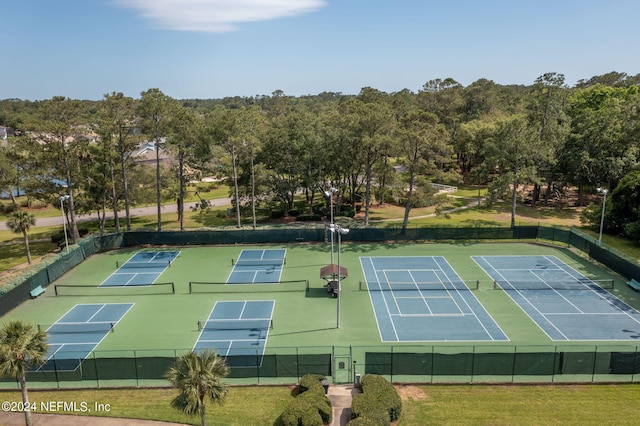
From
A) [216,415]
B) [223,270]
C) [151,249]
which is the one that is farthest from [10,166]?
[216,415]

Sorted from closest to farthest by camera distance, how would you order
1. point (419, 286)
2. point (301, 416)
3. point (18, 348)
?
point (18, 348) < point (301, 416) < point (419, 286)

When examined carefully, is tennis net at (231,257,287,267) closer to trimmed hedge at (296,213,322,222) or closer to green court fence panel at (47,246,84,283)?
green court fence panel at (47,246,84,283)

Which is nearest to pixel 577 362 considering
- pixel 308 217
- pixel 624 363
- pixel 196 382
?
pixel 624 363

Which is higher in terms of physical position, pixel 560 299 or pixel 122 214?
pixel 122 214

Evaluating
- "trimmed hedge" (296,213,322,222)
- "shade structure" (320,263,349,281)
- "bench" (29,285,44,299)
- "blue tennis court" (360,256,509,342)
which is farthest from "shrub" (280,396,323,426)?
"trimmed hedge" (296,213,322,222)

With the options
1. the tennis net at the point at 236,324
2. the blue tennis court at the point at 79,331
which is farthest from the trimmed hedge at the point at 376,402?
the blue tennis court at the point at 79,331

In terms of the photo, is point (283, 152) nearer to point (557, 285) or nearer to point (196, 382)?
point (557, 285)

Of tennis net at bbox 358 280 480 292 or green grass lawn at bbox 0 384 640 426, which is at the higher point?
tennis net at bbox 358 280 480 292
